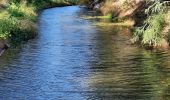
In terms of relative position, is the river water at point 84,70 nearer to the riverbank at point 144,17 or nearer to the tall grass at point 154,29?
the tall grass at point 154,29

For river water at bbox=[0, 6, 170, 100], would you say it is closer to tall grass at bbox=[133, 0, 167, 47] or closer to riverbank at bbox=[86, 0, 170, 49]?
tall grass at bbox=[133, 0, 167, 47]

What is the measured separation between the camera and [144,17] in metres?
47.4

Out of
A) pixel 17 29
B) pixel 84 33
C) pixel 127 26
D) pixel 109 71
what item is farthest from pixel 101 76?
pixel 127 26

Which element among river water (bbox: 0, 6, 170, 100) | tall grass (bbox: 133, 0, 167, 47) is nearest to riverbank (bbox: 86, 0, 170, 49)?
tall grass (bbox: 133, 0, 167, 47)

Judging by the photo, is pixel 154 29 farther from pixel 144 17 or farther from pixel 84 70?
pixel 144 17

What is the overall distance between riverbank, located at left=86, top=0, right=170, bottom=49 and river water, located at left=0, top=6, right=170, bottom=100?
1.01 meters

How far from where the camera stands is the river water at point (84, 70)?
904 inches

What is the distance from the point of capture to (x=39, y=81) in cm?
2575

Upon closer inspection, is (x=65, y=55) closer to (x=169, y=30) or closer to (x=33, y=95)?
(x=169, y=30)

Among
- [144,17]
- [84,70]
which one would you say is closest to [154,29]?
[84,70]

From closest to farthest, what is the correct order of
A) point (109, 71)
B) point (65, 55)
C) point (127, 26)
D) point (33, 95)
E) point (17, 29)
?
point (33, 95) → point (109, 71) → point (65, 55) → point (17, 29) → point (127, 26)

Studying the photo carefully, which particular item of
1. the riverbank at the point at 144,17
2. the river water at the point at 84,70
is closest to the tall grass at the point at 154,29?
the riverbank at the point at 144,17

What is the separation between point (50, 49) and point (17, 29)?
16.8 ft

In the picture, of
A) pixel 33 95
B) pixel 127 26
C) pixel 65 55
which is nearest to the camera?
pixel 33 95
